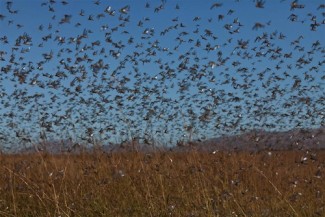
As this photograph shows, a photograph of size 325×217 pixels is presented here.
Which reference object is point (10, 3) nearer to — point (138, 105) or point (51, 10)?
point (51, 10)

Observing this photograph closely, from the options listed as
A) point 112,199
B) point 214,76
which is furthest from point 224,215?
point 214,76

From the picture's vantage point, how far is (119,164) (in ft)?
28.3

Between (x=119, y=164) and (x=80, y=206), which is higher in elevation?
(x=119, y=164)

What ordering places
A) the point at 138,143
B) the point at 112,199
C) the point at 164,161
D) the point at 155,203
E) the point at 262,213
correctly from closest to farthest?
the point at 262,213 → the point at 155,203 → the point at 112,199 → the point at 138,143 → the point at 164,161

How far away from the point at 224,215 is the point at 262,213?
17.3 inches

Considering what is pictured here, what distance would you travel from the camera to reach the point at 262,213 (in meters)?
5.43

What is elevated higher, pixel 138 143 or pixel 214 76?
pixel 214 76

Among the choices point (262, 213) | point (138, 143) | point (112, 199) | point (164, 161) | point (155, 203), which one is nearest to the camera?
point (262, 213)

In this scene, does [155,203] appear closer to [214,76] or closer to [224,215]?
[224,215]

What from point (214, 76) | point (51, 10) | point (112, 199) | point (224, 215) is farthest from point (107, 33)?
point (224, 215)

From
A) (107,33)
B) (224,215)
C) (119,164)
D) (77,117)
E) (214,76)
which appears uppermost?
(107,33)

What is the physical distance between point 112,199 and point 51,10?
2.90m

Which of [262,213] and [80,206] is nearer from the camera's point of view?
[262,213]

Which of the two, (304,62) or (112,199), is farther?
(304,62)
